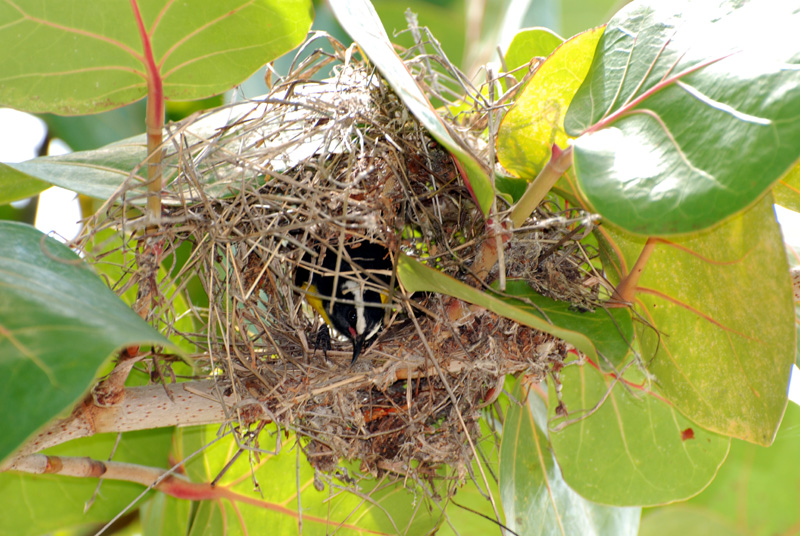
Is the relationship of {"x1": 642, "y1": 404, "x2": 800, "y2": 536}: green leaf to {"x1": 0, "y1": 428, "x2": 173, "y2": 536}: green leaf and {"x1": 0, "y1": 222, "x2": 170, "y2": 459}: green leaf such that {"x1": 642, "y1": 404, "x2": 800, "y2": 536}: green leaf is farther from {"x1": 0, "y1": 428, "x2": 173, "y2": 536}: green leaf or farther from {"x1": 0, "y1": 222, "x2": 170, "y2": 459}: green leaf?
{"x1": 0, "y1": 222, "x2": 170, "y2": 459}: green leaf

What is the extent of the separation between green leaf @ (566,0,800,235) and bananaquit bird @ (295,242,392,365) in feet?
2.26

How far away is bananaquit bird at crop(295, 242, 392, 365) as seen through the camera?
1.56 meters

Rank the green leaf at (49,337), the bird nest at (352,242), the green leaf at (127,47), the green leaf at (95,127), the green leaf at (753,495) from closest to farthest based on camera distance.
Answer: the green leaf at (49,337) → the green leaf at (127,47) → the bird nest at (352,242) → the green leaf at (753,495) → the green leaf at (95,127)

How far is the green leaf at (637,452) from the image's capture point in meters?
1.55

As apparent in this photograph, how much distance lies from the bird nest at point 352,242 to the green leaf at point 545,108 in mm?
194

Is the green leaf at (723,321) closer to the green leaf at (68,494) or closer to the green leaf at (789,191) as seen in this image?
the green leaf at (789,191)

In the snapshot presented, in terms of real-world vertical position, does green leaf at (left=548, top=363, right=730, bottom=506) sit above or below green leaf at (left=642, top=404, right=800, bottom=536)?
above

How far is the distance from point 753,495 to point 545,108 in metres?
1.51

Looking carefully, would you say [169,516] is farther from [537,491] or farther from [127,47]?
[127,47]

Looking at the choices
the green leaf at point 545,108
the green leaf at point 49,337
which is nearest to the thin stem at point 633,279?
the green leaf at point 545,108

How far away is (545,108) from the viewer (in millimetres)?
1162

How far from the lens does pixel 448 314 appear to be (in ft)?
4.74

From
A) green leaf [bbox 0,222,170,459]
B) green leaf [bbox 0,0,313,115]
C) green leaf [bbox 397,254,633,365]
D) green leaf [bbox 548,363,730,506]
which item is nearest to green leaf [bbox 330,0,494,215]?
green leaf [bbox 397,254,633,365]

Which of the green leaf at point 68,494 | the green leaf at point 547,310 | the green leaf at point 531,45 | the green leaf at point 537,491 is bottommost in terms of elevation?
the green leaf at point 537,491
